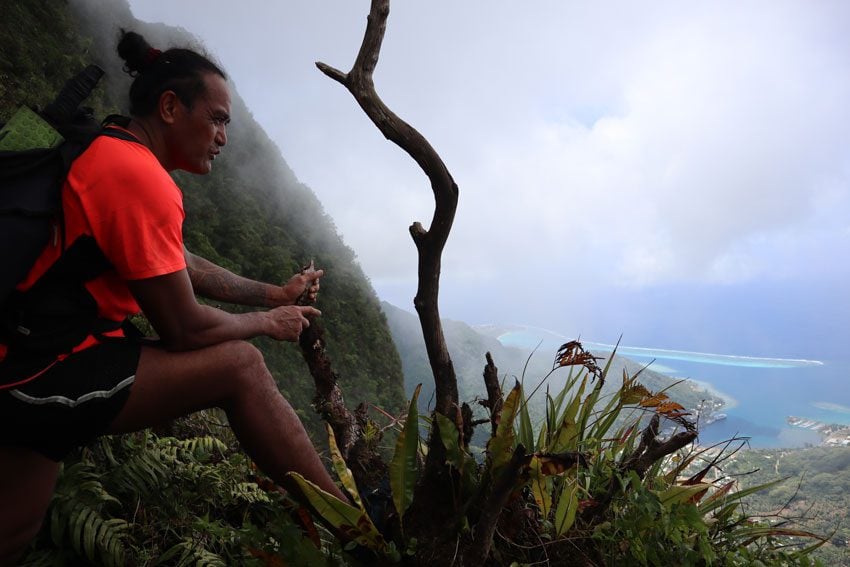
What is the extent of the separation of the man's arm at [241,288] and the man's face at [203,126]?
600mm

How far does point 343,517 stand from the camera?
78.2 inches

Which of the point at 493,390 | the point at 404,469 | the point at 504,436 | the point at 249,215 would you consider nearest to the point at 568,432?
the point at 493,390

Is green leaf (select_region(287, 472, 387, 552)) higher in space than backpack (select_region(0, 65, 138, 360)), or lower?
lower

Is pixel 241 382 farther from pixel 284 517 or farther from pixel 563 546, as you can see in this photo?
pixel 563 546

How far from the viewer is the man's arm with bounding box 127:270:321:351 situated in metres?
1.69

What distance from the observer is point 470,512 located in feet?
7.07

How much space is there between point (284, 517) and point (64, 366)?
934 mm

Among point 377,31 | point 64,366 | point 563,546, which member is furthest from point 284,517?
point 377,31

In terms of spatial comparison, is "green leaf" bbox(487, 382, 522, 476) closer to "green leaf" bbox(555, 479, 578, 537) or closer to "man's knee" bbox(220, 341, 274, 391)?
"green leaf" bbox(555, 479, 578, 537)

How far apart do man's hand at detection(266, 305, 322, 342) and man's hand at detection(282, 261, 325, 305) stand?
319mm

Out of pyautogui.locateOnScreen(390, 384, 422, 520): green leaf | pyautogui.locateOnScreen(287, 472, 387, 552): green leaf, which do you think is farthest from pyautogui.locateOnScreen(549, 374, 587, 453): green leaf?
pyautogui.locateOnScreen(287, 472, 387, 552): green leaf

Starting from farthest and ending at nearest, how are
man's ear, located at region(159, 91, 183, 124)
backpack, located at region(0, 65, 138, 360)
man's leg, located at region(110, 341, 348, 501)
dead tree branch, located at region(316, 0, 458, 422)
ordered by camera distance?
dead tree branch, located at region(316, 0, 458, 422)
man's ear, located at region(159, 91, 183, 124)
man's leg, located at region(110, 341, 348, 501)
backpack, located at region(0, 65, 138, 360)

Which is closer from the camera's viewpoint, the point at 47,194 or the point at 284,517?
the point at 47,194

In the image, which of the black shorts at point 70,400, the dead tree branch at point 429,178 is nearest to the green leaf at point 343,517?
the dead tree branch at point 429,178
